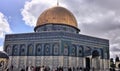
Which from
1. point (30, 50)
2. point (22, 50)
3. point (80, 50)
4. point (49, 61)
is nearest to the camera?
point (49, 61)

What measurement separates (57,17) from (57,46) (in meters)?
5.20

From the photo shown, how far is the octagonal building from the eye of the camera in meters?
22.2

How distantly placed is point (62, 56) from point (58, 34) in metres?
2.52

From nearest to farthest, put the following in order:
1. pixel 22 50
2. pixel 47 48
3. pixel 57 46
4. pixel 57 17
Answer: pixel 57 46 < pixel 47 48 < pixel 22 50 < pixel 57 17

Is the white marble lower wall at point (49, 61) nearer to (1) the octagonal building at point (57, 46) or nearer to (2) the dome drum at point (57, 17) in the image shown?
(1) the octagonal building at point (57, 46)

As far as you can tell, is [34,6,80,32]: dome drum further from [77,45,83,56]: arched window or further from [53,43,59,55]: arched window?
[53,43,59,55]: arched window

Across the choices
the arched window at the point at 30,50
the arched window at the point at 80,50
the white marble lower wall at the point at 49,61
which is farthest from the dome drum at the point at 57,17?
the white marble lower wall at the point at 49,61

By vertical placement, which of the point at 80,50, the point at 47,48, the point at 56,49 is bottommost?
the point at 80,50

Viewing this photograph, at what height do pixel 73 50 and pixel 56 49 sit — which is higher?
pixel 56 49

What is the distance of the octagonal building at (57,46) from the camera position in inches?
874

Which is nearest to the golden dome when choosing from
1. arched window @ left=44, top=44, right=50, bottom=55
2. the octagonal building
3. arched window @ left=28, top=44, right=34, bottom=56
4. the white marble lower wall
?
the octagonal building

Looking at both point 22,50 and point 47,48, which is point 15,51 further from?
point 47,48

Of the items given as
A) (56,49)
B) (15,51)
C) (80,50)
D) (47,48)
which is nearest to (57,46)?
(56,49)

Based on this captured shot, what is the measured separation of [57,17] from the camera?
85.3 ft
